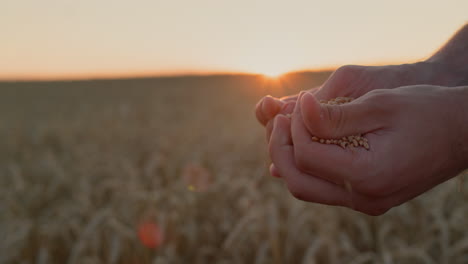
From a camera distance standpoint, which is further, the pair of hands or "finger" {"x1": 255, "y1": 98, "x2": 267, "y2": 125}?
"finger" {"x1": 255, "y1": 98, "x2": 267, "y2": 125}

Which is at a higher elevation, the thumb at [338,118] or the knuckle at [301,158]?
the thumb at [338,118]

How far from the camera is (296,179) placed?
4.65 ft

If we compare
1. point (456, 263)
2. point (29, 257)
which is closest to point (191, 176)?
point (29, 257)

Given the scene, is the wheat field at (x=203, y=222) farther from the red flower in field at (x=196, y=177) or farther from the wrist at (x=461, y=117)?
the wrist at (x=461, y=117)

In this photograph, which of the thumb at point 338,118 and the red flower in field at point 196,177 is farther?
the red flower in field at point 196,177

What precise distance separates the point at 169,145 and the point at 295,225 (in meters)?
3.13

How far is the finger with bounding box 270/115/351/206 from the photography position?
4.53ft

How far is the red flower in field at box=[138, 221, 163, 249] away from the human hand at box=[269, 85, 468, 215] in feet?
4.71

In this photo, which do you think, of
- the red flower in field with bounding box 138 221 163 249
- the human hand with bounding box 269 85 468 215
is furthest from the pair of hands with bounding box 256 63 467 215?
the red flower in field with bounding box 138 221 163 249

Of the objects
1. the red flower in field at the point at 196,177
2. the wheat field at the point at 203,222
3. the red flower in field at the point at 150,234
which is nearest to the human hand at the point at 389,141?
the wheat field at the point at 203,222

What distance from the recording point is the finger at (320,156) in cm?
125

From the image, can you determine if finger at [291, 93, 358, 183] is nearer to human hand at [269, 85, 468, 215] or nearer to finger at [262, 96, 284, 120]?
human hand at [269, 85, 468, 215]

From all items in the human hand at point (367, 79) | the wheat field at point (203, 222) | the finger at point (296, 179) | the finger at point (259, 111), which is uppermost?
the human hand at point (367, 79)

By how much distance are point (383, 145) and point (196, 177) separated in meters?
2.71
